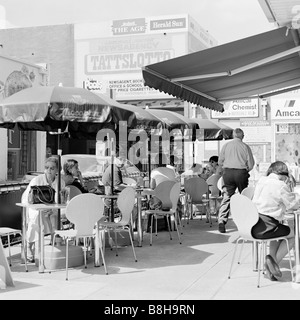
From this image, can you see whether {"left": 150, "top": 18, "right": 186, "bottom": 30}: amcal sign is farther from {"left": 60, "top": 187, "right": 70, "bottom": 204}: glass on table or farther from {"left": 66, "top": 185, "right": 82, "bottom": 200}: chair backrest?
{"left": 60, "top": 187, "right": 70, "bottom": 204}: glass on table

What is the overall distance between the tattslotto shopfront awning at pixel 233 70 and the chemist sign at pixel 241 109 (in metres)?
14.6

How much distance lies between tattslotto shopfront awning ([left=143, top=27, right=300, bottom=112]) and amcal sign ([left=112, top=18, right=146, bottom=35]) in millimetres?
21665

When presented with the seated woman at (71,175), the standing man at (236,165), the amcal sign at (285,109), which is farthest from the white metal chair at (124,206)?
the amcal sign at (285,109)

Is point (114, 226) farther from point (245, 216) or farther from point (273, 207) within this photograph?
point (273, 207)

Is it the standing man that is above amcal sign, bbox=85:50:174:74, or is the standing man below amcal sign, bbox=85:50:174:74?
below

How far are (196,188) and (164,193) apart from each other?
1553mm

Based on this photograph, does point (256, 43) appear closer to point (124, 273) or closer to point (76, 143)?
point (124, 273)

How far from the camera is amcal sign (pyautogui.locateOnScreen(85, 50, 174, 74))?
2975cm

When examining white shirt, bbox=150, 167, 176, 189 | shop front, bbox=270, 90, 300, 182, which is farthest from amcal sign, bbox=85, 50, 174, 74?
white shirt, bbox=150, 167, 176, 189

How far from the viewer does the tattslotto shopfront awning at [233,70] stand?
19.0 ft

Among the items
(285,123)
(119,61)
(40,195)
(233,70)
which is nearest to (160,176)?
(233,70)

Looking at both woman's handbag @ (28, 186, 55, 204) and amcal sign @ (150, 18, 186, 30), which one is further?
amcal sign @ (150, 18, 186, 30)
